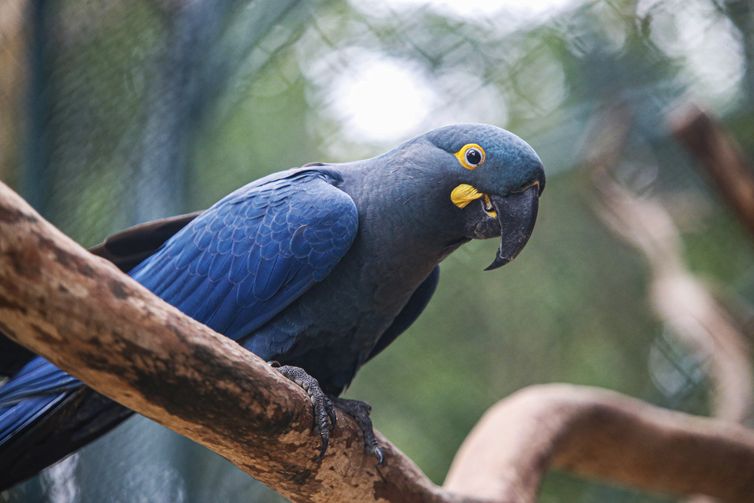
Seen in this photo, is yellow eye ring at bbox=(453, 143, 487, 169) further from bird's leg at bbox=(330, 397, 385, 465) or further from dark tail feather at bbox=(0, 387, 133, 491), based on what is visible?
dark tail feather at bbox=(0, 387, 133, 491)

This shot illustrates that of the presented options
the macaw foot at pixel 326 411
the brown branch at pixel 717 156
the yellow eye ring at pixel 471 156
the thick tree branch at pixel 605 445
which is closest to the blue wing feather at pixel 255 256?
the macaw foot at pixel 326 411

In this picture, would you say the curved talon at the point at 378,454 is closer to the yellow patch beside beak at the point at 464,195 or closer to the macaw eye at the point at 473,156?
the yellow patch beside beak at the point at 464,195

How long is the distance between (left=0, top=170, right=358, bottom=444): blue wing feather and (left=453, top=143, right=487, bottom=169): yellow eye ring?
32 centimetres

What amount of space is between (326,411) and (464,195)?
0.64m

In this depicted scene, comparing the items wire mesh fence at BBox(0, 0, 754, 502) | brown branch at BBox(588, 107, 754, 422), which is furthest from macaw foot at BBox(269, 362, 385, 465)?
brown branch at BBox(588, 107, 754, 422)

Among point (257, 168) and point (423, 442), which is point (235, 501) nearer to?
point (257, 168)

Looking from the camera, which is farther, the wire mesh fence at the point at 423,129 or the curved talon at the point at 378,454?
the wire mesh fence at the point at 423,129

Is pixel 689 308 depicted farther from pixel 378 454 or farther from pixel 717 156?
pixel 378 454

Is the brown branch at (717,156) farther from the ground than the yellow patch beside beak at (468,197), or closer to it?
closer to it

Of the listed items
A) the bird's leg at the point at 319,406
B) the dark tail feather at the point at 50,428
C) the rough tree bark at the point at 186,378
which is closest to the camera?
the rough tree bark at the point at 186,378

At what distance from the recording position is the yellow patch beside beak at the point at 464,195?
72.3 inches

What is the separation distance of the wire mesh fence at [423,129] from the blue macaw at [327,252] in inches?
27.9

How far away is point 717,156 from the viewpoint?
335cm

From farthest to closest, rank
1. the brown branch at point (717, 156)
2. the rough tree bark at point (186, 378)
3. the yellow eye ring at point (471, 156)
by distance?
1. the brown branch at point (717, 156)
2. the yellow eye ring at point (471, 156)
3. the rough tree bark at point (186, 378)
